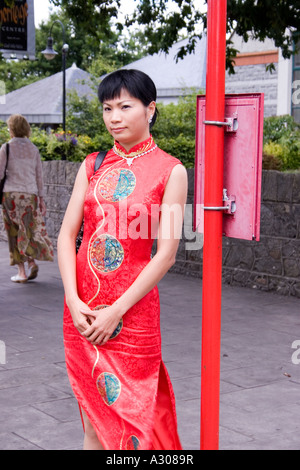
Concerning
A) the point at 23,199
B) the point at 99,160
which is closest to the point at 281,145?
the point at 23,199

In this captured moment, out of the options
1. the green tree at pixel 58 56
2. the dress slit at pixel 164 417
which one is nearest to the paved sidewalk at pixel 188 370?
the dress slit at pixel 164 417

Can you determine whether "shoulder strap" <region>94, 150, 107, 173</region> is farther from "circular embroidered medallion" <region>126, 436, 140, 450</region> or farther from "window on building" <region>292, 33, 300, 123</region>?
"window on building" <region>292, 33, 300, 123</region>

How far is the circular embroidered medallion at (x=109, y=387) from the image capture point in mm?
3012

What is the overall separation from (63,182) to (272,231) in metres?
4.13

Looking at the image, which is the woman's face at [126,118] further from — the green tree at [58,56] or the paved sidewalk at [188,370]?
the green tree at [58,56]

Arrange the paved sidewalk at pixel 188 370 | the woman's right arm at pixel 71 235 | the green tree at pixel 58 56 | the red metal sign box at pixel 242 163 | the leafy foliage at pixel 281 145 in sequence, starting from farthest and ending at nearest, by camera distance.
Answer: the green tree at pixel 58 56 < the leafy foliage at pixel 281 145 < the paved sidewalk at pixel 188 370 < the woman's right arm at pixel 71 235 < the red metal sign box at pixel 242 163

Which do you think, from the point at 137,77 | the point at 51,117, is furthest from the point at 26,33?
the point at 51,117

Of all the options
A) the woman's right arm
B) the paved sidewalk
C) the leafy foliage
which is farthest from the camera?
the leafy foliage

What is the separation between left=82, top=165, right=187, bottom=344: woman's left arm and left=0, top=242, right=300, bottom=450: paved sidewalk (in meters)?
1.50

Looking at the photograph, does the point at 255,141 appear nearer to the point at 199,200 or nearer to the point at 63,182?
the point at 199,200

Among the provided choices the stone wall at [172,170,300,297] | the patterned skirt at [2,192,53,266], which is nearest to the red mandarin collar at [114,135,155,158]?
the stone wall at [172,170,300,297]

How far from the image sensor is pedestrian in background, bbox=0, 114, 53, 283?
8.98 metres

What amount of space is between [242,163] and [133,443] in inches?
44.5

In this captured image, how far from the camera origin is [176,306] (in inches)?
315
